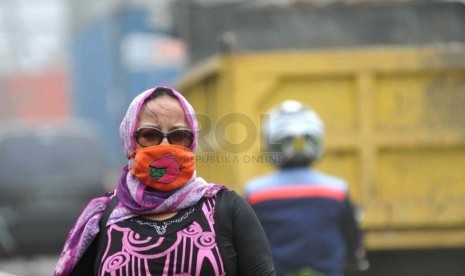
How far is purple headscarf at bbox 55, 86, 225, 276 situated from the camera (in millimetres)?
3893

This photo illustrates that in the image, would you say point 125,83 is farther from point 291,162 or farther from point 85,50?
point 291,162

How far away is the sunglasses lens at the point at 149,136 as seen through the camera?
3951mm

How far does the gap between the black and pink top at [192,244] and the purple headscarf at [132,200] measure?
0.03 meters

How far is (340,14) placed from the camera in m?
10.2

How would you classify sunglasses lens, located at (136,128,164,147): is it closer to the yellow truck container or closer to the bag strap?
the bag strap

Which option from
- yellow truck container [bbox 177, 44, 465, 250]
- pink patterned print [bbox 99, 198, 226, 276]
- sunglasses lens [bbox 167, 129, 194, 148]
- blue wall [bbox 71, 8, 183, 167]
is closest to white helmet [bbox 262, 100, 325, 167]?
yellow truck container [bbox 177, 44, 465, 250]

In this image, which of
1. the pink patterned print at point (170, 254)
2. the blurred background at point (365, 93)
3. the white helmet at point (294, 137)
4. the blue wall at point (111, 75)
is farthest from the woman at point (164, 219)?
the blue wall at point (111, 75)

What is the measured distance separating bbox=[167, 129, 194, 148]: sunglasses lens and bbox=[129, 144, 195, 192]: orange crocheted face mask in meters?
0.03

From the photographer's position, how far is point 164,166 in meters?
3.86

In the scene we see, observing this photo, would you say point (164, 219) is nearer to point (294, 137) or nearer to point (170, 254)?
point (170, 254)

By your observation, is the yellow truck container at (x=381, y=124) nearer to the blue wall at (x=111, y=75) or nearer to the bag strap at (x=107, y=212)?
the bag strap at (x=107, y=212)

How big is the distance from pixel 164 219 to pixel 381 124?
16.6 ft

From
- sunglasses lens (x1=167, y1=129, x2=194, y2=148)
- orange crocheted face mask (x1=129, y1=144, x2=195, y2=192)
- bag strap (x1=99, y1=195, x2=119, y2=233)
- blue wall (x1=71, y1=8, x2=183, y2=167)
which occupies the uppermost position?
sunglasses lens (x1=167, y1=129, x2=194, y2=148)

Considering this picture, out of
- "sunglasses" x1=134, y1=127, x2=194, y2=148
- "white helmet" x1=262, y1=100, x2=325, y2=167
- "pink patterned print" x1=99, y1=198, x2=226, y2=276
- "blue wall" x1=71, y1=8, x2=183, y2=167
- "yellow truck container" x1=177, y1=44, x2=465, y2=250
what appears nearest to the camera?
"pink patterned print" x1=99, y1=198, x2=226, y2=276
